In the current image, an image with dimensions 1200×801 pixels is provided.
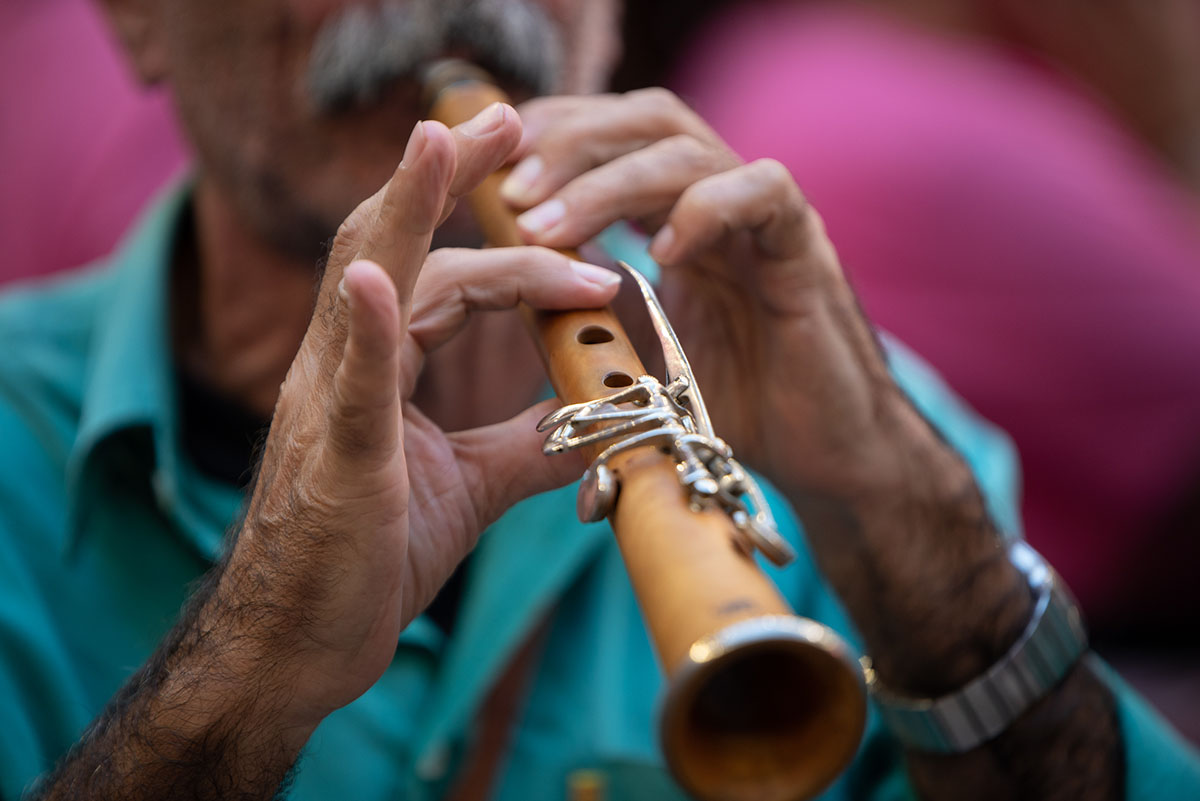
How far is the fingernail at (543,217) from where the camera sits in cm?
65

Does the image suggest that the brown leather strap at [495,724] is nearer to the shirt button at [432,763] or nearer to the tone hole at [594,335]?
the shirt button at [432,763]

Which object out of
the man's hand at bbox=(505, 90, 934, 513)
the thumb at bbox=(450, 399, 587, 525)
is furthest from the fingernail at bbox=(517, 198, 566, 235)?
the thumb at bbox=(450, 399, 587, 525)

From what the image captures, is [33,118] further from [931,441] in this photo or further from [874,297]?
[931,441]

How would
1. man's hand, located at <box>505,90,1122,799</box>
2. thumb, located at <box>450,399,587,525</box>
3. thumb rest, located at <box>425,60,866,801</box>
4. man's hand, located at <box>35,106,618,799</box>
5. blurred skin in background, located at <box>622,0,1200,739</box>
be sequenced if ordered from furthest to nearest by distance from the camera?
blurred skin in background, located at <box>622,0,1200,739</box>
man's hand, located at <box>505,90,1122,799</box>
thumb, located at <box>450,399,587,525</box>
man's hand, located at <box>35,106,618,799</box>
thumb rest, located at <box>425,60,866,801</box>

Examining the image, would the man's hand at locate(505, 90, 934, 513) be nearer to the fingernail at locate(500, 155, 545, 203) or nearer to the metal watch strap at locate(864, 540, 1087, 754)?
the fingernail at locate(500, 155, 545, 203)

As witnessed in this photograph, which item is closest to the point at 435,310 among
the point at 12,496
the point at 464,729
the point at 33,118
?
the point at 464,729

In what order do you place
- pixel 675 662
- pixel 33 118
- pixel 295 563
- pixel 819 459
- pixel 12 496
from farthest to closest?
1. pixel 33 118
2. pixel 12 496
3. pixel 819 459
4. pixel 295 563
5. pixel 675 662

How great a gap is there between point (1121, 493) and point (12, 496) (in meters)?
1.28

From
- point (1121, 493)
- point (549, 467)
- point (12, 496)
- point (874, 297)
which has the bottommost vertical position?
point (1121, 493)

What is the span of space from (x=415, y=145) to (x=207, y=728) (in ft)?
1.04

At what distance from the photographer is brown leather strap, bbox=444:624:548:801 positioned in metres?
0.88

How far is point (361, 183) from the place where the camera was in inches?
33.1

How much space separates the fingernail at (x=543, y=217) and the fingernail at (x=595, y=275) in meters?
0.05

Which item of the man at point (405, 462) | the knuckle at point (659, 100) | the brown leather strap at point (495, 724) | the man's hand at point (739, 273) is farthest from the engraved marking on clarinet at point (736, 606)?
the brown leather strap at point (495, 724)
